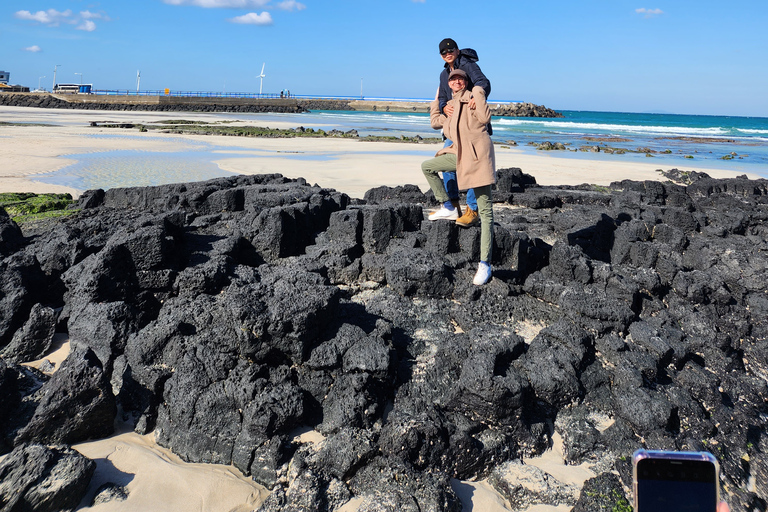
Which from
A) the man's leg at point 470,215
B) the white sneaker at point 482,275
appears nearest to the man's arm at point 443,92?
the man's leg at point 470,215

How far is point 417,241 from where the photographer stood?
645 centimetres

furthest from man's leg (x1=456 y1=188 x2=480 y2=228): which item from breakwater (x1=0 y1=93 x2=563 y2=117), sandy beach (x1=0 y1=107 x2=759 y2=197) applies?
breakwater (x1=0 y1=93 x2=563 y2=117)

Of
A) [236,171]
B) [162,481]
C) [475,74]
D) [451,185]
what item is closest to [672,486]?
[162,481]

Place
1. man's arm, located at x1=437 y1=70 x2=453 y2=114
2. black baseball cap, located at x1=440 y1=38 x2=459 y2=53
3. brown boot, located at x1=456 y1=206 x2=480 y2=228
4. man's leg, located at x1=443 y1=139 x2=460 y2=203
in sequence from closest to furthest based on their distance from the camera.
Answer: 1. black baseball cap, located at x1=440 y1=38 x2=459 y2=53
2. man's arm, located at x1=437 y1=70 x2=453 y2=114
3. brown boot, located at x1=456 y1=206 x2=480 y2=228
4. man's leg, located at x1=443 y1=139 x2=460 y2=203

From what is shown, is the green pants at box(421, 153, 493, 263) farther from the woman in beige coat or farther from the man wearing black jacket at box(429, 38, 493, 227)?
the man wearing black jacket at box(429, 38, 493, 227)

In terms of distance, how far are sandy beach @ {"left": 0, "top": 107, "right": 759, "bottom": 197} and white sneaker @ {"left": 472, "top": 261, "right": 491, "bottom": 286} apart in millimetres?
6977

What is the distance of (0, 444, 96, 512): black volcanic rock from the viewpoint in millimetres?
3170

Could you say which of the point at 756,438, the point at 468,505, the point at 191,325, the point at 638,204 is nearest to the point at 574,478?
the point at 468,505

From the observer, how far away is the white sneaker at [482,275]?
5484mm

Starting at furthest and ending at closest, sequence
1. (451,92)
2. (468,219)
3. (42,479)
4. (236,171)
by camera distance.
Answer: (236,171)
(468,219)
(451,92)
(42,479)

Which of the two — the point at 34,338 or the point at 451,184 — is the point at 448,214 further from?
the point at 34,338

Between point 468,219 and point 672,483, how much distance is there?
4.32m

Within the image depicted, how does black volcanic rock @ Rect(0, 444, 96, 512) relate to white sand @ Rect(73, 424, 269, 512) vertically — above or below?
above

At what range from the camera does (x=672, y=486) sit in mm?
1964
